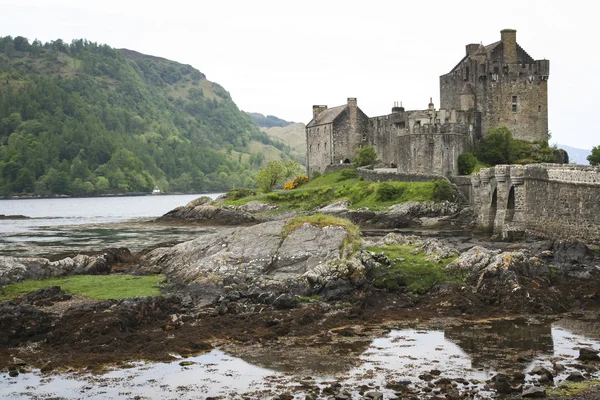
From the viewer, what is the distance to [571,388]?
17.9 meters

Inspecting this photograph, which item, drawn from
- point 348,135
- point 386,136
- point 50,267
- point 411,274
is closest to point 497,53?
point 386,136

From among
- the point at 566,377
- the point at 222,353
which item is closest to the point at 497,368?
the point at 566,377

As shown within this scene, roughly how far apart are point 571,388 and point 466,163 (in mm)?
45495

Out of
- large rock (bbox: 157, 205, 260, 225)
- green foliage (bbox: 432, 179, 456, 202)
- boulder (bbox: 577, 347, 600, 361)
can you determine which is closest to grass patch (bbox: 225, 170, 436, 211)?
green foliage (bbox: 432, 179, 456, 202)

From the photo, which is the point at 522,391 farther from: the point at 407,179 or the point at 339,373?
the point at 407,179

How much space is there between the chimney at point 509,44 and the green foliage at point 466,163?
9.45m

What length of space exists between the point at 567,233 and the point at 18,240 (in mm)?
36061

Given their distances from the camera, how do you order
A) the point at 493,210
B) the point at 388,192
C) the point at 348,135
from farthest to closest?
1. the point at 348,135
2. the point at 388,192
3. the point at 493,210

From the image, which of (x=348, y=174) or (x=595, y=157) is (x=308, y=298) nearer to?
(x=595, y=157)

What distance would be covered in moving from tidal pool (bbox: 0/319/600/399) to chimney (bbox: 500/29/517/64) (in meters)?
45.3

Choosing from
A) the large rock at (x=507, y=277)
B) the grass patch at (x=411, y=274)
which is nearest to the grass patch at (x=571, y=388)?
the large rock at (x=507, y=277)

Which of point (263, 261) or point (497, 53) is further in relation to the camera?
point (497, 53)

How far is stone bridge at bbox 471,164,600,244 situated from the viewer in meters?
37.9

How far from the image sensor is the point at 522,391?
58.5 ft
